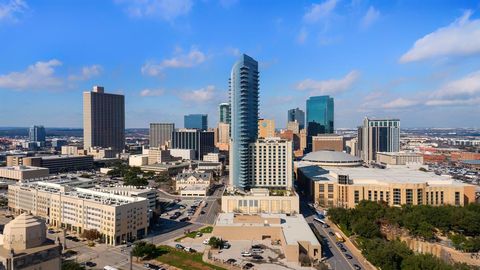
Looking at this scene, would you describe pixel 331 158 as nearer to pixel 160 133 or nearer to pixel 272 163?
pixel 272 163

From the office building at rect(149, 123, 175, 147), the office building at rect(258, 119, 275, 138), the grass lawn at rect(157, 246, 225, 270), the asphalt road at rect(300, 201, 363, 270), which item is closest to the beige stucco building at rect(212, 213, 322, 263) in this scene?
the asphalt road at rect(300, 201, 363, 270)

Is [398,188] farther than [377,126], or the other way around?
[377,126]

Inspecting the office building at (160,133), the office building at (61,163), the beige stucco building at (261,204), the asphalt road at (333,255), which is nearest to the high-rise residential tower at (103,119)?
the office building at (160,133)

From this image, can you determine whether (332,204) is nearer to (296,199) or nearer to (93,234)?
(296,199)

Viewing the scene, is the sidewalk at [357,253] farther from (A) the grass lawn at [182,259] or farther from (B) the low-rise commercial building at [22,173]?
(B) the low-rise commercial building at [22,173]

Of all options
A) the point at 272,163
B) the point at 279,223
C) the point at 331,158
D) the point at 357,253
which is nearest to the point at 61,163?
the point at 272,163

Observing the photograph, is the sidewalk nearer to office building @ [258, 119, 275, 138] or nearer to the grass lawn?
the grass lawn

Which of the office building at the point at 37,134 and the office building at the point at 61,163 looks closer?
the office building at the point at 61,163

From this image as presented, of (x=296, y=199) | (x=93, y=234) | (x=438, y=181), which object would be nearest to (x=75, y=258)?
(x=93, y=234)
